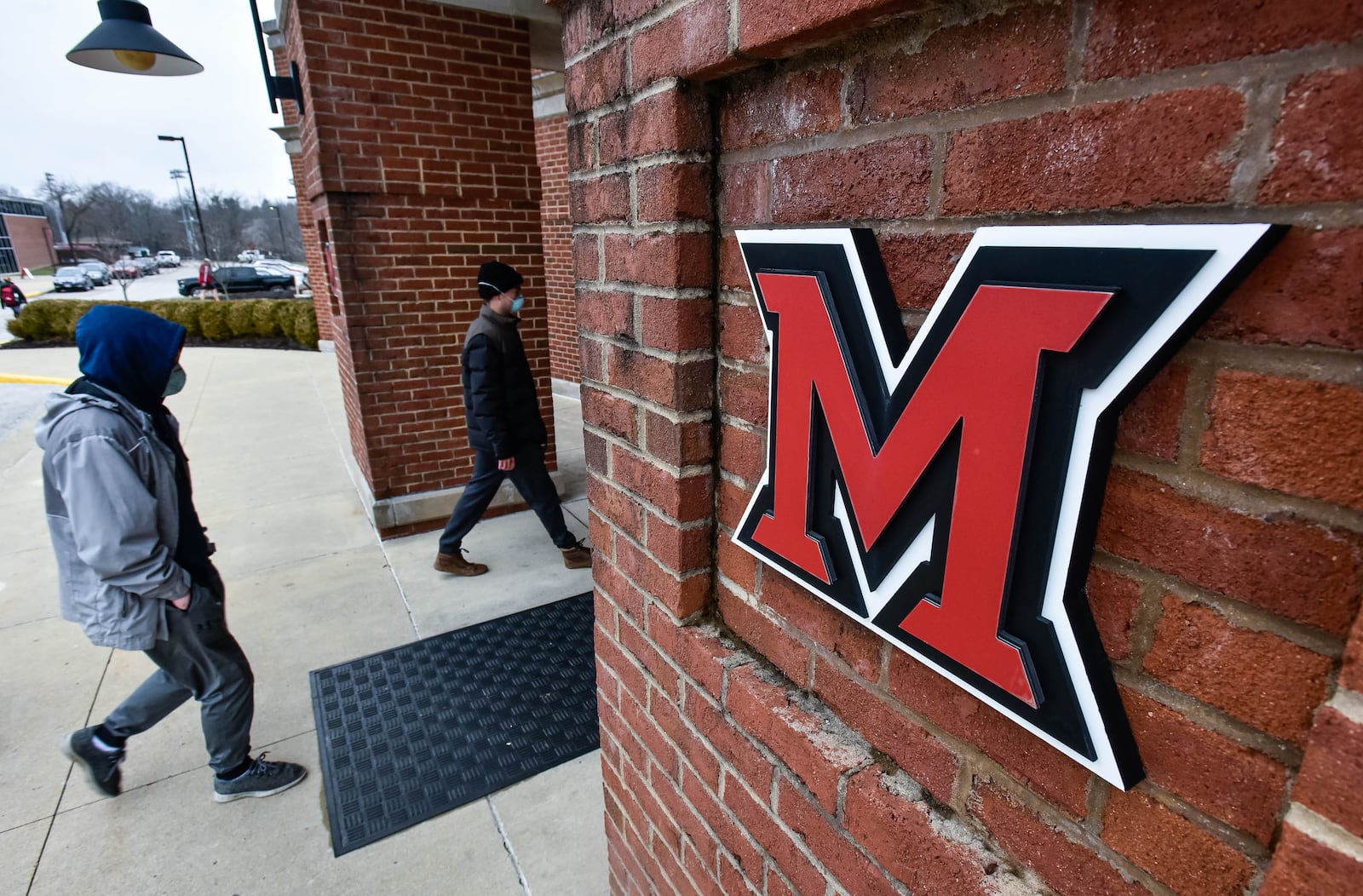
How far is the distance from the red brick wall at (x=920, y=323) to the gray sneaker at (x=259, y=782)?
205 cm

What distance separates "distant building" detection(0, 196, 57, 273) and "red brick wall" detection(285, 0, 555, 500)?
7053 centimetres

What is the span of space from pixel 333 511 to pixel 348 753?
2.97m

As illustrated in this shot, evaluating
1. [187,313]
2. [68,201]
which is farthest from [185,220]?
[187,313]

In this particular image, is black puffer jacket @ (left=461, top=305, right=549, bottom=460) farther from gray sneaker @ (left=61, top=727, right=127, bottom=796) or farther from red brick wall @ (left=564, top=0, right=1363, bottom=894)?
red brick wall @ (left=564, top=0, right=1363, bottom=894)

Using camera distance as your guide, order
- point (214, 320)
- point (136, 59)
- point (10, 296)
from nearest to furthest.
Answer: point (136, 59) < point (214, 320) < point (10, 296)

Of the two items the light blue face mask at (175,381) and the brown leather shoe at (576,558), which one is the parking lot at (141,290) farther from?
the light blue face mask at (175,381)

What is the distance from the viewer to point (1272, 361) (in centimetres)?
55

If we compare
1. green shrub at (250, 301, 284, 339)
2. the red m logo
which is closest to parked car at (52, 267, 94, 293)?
green shrub at (250, 301, 284, 339)

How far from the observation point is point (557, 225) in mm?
7984

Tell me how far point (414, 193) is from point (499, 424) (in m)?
1.76

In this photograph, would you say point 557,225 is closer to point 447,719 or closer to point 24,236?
point 447,719

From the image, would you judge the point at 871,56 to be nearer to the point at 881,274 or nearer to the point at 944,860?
the point at 881,274

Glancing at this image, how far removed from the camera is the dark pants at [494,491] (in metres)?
4.26

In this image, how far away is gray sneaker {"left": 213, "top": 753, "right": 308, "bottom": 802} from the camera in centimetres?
265
